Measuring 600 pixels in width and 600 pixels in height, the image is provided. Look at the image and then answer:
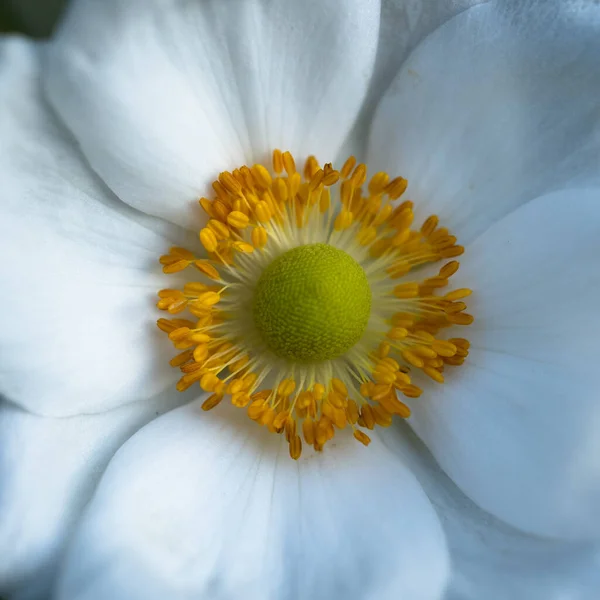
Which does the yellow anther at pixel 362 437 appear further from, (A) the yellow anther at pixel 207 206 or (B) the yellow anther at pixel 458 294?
(A) the yellow anther at pixel 207 206

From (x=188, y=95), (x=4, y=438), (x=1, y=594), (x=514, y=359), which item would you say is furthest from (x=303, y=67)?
(x=1, y=594)

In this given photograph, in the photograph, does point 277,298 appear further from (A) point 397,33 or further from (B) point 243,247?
(A) point 397,33

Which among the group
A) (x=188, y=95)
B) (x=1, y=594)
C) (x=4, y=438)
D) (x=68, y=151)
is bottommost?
(x=1, y=594)

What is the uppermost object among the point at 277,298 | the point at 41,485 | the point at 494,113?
the point at 494,113

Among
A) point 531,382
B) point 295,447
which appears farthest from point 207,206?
point 531,382

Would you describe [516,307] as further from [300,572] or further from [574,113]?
[300,572]

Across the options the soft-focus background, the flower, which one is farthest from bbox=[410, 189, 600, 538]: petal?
the soft-focus background
